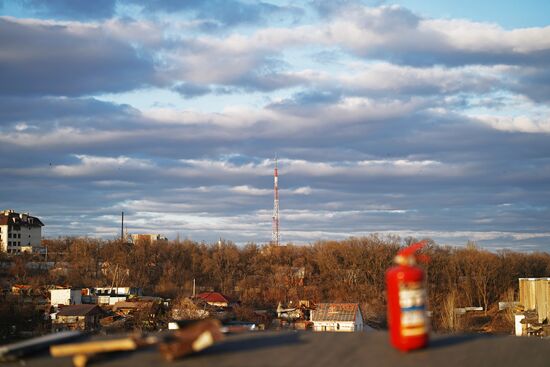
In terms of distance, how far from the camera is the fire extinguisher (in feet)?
18.2

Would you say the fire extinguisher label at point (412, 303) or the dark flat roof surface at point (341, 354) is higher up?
the fire extinguisher label at point (412, 303)

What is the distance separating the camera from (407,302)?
552 cm

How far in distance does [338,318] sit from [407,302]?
1539 inches

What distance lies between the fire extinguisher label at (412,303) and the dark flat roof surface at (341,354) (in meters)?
0.37

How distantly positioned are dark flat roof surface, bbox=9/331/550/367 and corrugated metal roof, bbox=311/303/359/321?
36.7 m

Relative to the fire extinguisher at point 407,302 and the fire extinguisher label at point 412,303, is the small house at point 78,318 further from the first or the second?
the fire extinguisher label at point 412,303

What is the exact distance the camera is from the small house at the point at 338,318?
42.7 metres

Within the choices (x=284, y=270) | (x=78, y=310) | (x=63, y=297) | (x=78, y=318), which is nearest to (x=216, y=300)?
(x=63, y=297)

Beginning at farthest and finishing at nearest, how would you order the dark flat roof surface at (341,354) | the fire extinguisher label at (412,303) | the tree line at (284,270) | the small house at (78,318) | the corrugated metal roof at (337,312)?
A: the tree line at (284,270) → the small house at (78,318) → the corrugated metal roof at (337,312) → the dark flat roof surface at (341,354) → the fire extinguisher label at (412,303)

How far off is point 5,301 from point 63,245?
62.1 metres

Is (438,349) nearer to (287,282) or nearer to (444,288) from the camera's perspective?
(444,288)

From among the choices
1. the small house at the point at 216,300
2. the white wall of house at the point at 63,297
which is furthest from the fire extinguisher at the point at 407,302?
the white wall of house at the point at 63,297

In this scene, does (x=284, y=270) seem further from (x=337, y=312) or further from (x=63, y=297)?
(x=337, y=312)

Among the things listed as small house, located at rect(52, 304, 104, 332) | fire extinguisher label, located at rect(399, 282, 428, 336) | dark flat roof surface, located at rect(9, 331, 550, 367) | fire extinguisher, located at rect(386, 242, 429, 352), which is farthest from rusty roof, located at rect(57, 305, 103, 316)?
fire extinguisher label, located at rect(399, 282, 428, 336)
